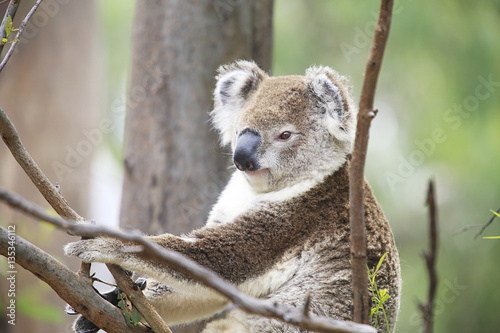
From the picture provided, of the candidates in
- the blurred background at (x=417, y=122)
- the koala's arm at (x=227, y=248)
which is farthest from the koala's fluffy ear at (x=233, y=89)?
the blurred background at (x=417, y=122)

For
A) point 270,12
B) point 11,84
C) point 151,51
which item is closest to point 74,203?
point 11,84

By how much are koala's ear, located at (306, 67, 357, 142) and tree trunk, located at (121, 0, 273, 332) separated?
1534 millimetres

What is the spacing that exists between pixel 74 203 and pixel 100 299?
6425mm

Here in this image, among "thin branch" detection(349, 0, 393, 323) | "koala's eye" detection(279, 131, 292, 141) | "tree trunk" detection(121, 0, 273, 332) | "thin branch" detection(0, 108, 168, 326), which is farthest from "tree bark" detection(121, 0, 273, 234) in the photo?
"thin branch" detection(349, 0, 393, 323)

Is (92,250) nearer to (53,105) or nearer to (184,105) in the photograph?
(184,105)

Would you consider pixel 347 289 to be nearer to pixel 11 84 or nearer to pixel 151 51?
pixel 151 51

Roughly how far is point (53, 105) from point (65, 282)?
22.2 feet

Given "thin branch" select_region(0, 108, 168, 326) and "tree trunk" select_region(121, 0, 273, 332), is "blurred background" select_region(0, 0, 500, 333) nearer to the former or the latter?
"tree trunk" select_region(121, 0, 273, 332)

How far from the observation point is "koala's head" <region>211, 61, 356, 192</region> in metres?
3.57

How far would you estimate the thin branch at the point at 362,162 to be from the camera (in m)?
2.01

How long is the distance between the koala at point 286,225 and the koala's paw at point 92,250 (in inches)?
9.8

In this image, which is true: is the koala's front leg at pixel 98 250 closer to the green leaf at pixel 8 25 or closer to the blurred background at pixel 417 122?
the green leaf at pixel 8 25

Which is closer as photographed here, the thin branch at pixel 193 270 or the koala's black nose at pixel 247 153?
the thin branch at pixel 193 270

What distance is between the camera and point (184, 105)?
505cm
